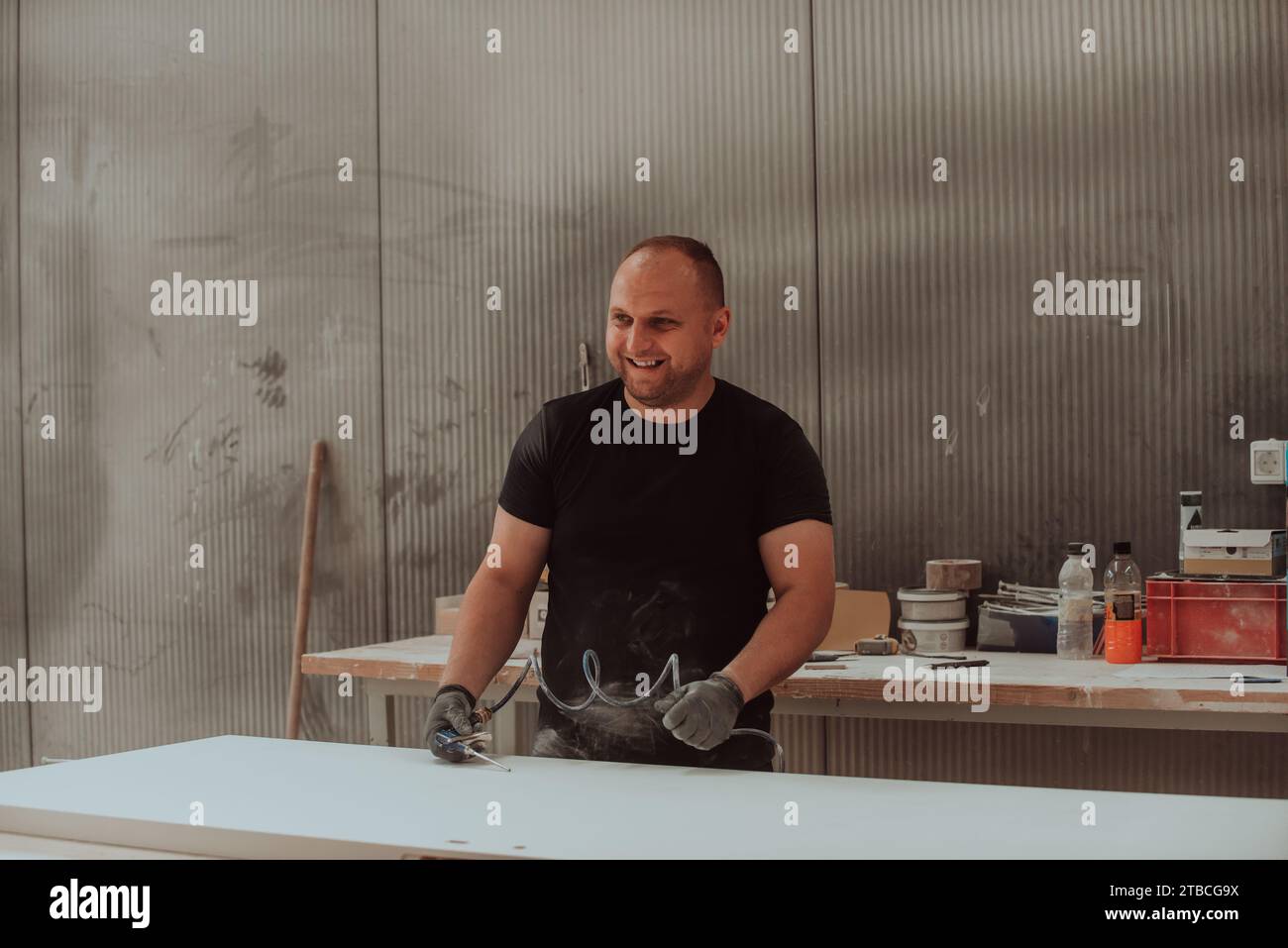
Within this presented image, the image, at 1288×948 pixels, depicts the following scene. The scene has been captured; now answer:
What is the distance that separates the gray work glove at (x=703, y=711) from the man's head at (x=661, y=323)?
2.02ft

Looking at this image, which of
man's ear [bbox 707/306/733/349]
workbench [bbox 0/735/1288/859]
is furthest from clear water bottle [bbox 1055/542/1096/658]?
workbench [bbox 0/735/1288/859]

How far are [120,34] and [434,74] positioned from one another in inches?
54.7

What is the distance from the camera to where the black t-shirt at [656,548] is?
2.32m

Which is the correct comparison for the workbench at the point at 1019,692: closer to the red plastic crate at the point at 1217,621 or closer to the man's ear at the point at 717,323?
the red plastic crate at the point at 1217,621

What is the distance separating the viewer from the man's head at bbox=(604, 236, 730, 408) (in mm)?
2381

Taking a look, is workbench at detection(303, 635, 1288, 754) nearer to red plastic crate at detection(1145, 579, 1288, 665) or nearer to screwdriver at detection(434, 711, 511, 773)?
red plastic crate at detection(1145, 579, 1288, 665)

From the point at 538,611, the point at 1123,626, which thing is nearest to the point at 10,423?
the point at 538,611

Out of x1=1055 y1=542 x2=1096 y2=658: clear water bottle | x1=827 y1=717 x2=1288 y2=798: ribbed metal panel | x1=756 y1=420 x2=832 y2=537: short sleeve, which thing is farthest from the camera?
x1=827 y1=717 x2=1288 y2=798: ribbed metal panel

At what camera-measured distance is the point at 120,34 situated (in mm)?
4594

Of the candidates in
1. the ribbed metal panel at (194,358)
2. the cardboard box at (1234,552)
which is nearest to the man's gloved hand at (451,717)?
the cardboard box at (1234,552)

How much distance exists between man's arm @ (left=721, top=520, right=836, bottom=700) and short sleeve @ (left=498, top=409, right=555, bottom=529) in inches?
17.1

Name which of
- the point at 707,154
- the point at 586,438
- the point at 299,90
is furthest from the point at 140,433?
the point at 586,438

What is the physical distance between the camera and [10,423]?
473cm

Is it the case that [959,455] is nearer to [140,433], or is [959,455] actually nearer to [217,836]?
[217,836]
